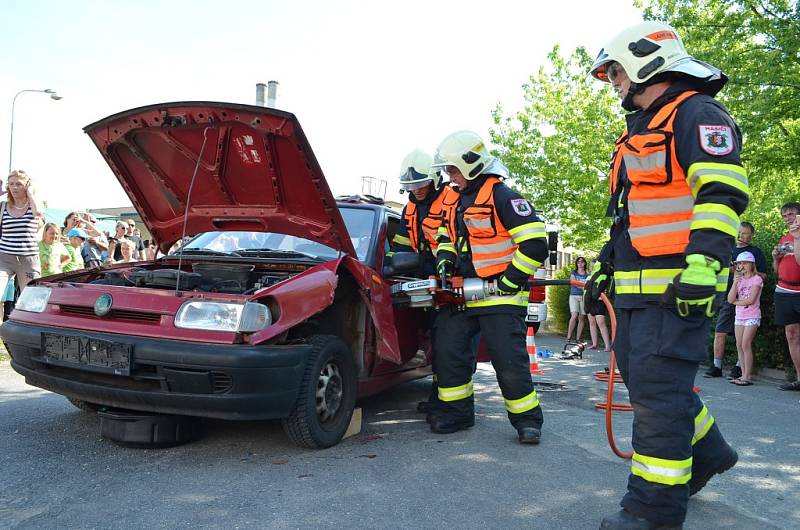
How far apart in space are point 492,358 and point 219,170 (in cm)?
237

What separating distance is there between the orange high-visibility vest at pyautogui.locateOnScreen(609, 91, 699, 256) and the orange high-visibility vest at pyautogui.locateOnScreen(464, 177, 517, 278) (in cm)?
156

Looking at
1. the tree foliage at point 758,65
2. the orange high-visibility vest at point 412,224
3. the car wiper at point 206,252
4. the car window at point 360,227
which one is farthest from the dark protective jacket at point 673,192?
the tree foliage at point 758,65

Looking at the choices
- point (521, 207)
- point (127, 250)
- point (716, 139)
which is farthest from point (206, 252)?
point (127, 250)

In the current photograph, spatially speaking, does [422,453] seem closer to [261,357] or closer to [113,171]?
[261,357]

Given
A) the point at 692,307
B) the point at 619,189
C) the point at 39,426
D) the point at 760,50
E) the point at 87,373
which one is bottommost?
the point at 39,426

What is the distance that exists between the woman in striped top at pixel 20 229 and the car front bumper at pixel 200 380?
14.5ft

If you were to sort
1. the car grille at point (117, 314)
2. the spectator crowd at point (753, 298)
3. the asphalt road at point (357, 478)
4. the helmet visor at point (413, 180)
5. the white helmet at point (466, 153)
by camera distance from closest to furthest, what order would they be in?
the asphalt road at point (357, 478)
the car grille at point (117, 314)
the white helmet at point (466, 153)
the helmet visor at point (413, 180)
the spectator crowd at point (753, 298)

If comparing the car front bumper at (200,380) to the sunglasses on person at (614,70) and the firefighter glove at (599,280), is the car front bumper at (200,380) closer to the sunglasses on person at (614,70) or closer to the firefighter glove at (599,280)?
the firefighter glove at (599,280)

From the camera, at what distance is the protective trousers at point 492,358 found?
426 centimetres

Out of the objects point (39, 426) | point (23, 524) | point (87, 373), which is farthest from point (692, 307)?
point (39, 426)

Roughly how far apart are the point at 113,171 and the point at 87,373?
70.9 inches

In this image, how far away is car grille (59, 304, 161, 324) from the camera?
11.5ft

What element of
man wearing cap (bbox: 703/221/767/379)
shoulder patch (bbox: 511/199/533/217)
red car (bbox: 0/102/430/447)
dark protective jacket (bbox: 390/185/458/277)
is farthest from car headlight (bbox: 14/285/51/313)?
man wearing cap (bbox: 703/221/767/379)

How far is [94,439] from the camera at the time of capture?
3.95 metres
